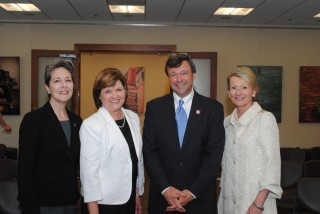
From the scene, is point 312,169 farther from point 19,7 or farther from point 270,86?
point 19,7

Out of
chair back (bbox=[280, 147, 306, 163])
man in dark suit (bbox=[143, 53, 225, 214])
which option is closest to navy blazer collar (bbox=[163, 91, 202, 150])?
man in dark suit (bbox=[143, 53, 225, 214])

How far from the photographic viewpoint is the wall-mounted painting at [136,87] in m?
10.4

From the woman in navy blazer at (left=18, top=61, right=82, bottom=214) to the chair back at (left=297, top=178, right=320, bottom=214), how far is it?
195 centimetres

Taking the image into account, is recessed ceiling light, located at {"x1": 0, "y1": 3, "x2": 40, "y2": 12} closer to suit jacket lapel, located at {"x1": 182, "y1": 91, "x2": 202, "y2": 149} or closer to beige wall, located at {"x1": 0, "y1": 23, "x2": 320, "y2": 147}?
A: beige wall, located at {"x1": 0, "y1": 23, "x2": 320, "y2": 147}

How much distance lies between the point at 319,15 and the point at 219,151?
6227 millimetres

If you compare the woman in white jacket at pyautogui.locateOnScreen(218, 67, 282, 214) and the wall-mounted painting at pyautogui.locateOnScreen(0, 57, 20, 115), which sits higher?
the wall-mounted painting at pyautogui.locateOnScreen(0, 57, 20, 115)

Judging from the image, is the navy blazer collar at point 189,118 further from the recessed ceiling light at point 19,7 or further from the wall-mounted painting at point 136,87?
the wall-mounted painting at point 136,87

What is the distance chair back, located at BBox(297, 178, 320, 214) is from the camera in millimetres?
3159

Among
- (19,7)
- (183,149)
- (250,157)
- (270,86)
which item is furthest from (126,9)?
(250,157)

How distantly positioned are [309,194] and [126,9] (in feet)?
17.5

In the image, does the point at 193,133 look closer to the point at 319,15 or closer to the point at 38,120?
the point at 38,120

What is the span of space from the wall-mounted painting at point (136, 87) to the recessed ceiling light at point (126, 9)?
→ 3.15 m

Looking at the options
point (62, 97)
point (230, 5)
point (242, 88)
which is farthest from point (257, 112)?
point (230, 5)

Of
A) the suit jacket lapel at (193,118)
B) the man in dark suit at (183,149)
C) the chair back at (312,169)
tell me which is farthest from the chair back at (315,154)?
the suit jacket lapel at (193,118)
